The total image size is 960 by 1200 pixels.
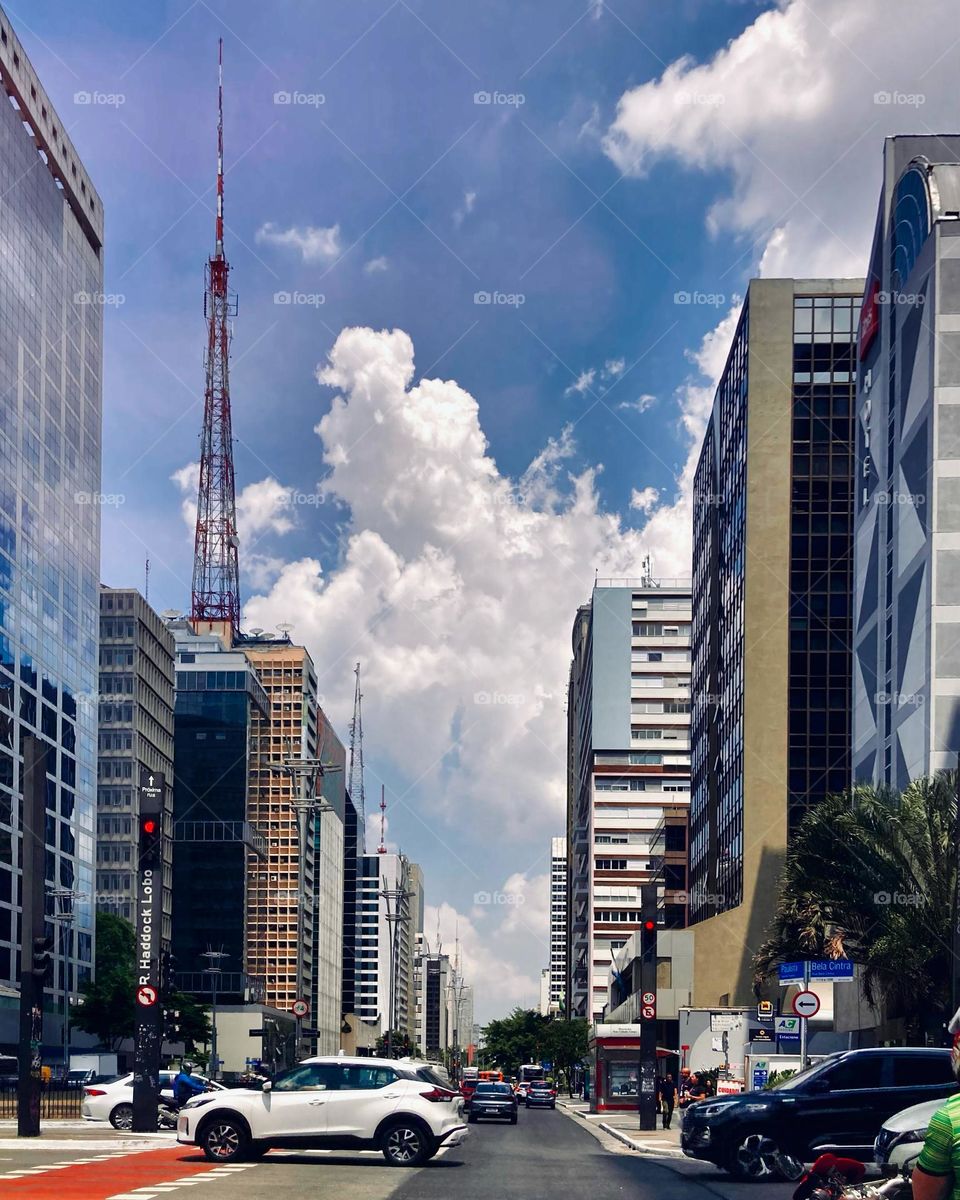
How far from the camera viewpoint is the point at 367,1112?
2459 cm

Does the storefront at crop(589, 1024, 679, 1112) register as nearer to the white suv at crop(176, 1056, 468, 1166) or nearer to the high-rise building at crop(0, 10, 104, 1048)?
the high-rise building at crop(0, 10, 104, 1048)

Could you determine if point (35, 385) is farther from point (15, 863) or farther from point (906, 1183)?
point (906, 1183)

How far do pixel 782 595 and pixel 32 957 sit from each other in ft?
204

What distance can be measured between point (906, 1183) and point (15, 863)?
10464cm

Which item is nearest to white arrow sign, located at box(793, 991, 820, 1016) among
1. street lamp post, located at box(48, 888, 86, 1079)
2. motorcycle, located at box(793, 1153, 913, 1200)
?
motorcycle, located at box(793, 1153, 913, 1200)

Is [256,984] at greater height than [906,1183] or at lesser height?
lesser

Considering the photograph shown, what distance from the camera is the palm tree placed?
3925 centimetres

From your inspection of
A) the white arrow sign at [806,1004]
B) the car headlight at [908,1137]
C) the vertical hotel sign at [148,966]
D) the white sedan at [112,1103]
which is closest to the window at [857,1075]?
the car headlight at [908,1137]

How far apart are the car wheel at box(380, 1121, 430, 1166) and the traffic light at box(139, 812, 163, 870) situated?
7.41 m

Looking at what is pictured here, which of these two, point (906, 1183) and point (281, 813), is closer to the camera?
point (906, 1183)

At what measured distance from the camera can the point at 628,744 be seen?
478 feet

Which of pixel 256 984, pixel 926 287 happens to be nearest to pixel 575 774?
pixel 256 984

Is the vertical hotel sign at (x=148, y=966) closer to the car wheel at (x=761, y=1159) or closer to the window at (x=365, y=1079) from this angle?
the window at (x=365, y=1079)

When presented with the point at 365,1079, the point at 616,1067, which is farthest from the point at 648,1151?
the point at 616,1067
